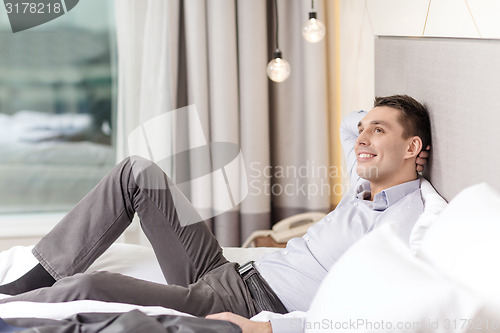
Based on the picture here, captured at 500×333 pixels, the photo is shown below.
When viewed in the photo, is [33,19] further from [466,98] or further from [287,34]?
[466,98]

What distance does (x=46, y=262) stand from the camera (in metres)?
1.89

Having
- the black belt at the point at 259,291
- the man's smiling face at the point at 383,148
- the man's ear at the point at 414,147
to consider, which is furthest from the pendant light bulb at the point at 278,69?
the black belt at the point at 259,291

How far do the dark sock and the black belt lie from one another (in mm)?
595

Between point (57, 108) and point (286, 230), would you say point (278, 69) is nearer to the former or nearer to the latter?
point (286, 230)

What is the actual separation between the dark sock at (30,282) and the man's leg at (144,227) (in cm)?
5

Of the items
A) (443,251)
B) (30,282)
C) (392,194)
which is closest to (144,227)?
(30,282)

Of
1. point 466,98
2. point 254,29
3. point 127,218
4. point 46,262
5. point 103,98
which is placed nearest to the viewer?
point 466,98

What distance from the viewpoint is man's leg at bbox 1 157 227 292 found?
6.33 ft

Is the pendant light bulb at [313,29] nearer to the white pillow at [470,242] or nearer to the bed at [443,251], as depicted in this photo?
the bed at [443,251]

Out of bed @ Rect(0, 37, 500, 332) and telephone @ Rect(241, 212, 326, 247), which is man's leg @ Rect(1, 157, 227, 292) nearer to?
bed @ Rect(0, 37, 500, 332)

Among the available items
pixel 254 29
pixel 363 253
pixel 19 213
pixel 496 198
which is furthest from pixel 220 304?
pixel 19 213

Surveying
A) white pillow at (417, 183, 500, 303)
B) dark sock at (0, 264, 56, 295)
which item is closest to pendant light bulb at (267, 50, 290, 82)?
dark sock at (0, 264, 56, 295)

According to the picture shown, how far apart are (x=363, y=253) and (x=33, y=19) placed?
2642mm

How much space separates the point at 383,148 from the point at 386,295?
97cm
